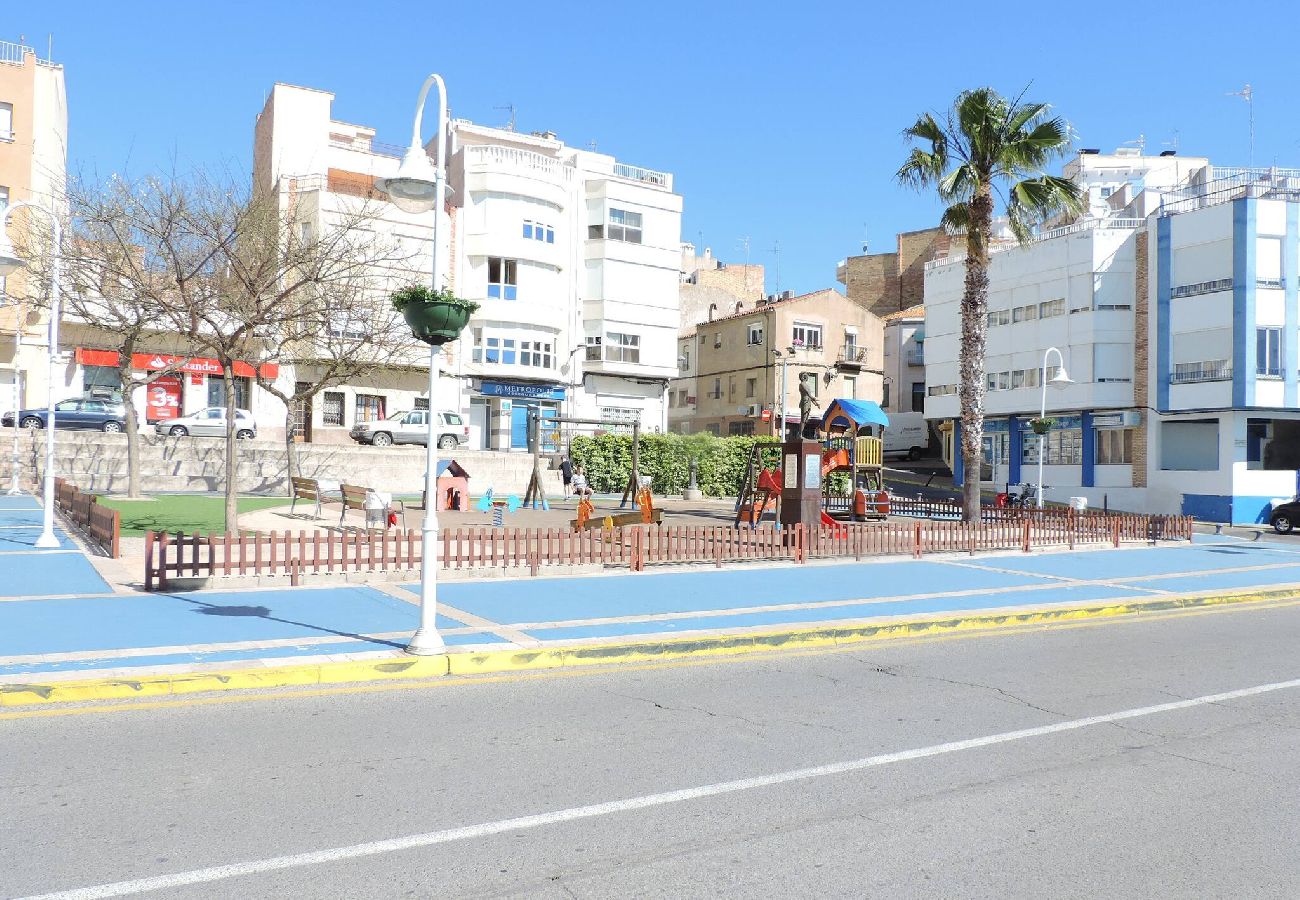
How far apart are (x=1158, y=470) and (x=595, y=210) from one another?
28738 mm

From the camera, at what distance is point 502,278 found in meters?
46.6

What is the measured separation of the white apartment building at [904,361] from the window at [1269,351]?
25270mm

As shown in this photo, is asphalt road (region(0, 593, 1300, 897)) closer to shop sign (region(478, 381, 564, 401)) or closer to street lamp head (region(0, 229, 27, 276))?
street lamp head (region(0, 229, 27, 276))

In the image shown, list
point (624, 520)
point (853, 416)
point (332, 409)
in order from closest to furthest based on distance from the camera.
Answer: point (624, 520)
point (853, 416)
point (332, 409)

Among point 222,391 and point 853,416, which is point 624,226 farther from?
point 853,416

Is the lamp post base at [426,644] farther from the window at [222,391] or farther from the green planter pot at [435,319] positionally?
the window at [222,391]

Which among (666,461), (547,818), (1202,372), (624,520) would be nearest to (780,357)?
(666,461)

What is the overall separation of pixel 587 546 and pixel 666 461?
→ 958 inches

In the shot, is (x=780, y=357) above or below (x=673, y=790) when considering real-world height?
above

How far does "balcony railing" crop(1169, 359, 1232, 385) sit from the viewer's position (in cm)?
3953

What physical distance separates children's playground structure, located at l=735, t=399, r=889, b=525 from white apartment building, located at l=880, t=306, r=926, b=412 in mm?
34144

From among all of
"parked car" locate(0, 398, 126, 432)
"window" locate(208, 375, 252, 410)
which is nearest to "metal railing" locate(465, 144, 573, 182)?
"window" locate(208, 375, 252, 410)

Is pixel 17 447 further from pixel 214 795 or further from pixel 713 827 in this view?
pixel 713 827

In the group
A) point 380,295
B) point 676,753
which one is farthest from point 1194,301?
point 676,753
